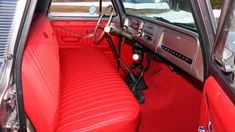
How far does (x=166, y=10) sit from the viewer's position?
2.50 meters

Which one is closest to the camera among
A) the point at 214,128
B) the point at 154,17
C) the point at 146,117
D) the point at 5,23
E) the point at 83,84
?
the point at 214,128

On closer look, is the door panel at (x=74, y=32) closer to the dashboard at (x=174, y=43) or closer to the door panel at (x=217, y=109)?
the dashboard at (x=174, y=43)

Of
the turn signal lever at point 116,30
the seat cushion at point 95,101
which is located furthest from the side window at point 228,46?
the turn signal lever at point 116,30

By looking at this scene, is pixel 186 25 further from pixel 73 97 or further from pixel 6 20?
pixel 6 20

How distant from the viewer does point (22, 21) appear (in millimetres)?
1287

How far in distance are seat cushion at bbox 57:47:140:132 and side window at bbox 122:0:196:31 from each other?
2.00ft

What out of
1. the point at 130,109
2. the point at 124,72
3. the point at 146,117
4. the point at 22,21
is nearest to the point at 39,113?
the point at 22,21

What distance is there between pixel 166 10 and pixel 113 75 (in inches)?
28.5

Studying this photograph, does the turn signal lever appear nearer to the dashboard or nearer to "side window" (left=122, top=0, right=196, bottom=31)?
the dashboard

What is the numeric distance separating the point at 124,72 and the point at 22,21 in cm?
211

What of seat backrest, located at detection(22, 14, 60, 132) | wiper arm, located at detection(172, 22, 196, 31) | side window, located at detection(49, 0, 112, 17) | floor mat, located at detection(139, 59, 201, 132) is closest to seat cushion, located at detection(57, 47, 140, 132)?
seat backrest, located at detection(22, 14, 60, 132)

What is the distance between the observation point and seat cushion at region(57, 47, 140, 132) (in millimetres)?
1688

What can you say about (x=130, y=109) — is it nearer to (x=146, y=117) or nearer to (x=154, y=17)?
(x=146, y=117)

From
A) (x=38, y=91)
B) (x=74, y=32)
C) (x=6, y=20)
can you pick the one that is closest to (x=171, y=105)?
→ (x=38, y=91)
